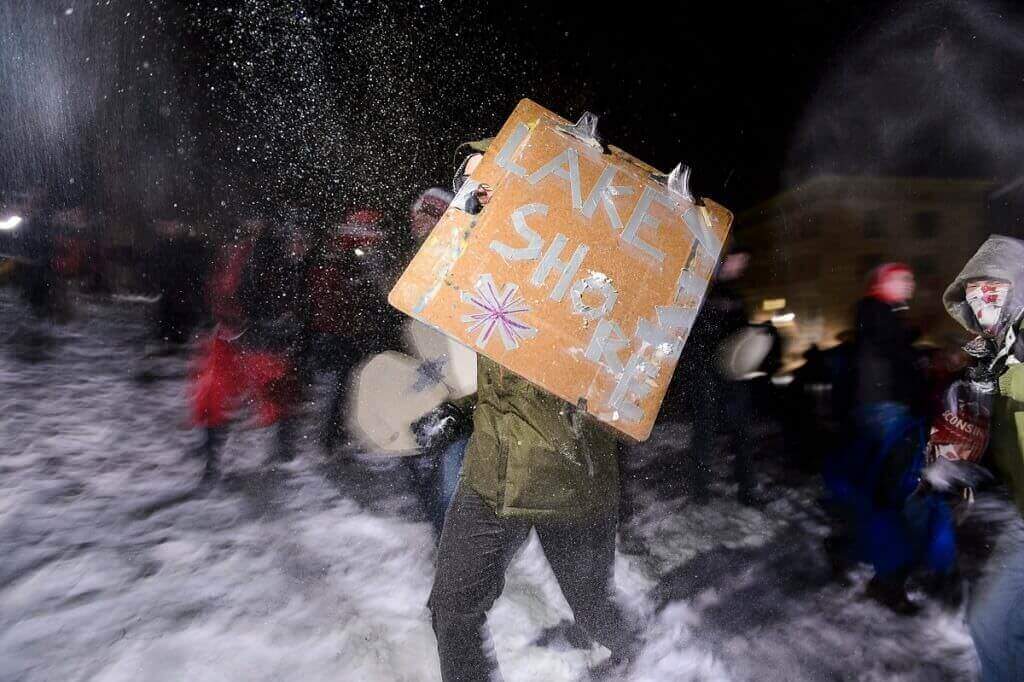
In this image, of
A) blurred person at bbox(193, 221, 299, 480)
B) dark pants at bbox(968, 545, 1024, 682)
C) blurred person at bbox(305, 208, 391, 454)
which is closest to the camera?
dark pants at bbox(968, 545, 1024, 682)

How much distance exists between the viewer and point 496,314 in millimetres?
1468

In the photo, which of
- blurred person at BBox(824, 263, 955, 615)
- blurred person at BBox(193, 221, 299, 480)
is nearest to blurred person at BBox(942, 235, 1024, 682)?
blurred person at BBox(824, 263, 955, 615)

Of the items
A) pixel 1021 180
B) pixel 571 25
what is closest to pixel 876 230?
pixel 1021 180

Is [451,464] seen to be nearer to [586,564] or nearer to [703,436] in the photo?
[586,564]

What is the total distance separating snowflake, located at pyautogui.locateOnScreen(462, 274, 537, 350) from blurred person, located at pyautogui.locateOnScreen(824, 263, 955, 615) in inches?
81.4

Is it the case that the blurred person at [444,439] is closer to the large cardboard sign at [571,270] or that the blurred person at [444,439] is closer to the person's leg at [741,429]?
the large cardboard sign at [571,270]

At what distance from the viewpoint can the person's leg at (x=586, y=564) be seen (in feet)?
5.14

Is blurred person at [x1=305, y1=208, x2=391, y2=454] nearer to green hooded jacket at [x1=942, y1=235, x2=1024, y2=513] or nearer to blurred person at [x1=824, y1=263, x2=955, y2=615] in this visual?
blurred person at [x1=824, y1=263, x2=955, y2=615]

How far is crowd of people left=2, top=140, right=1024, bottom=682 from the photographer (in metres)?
1.50

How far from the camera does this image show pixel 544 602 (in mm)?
2205

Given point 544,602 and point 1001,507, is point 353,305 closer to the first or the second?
point 544,602

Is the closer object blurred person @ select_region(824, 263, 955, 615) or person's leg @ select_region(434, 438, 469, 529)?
person's leg @ select_region(434, 438, 469, 529)

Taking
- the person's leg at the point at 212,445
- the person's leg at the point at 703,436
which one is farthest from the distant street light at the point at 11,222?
the person's leg at the point at 703,436

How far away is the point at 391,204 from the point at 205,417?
2.40 m
